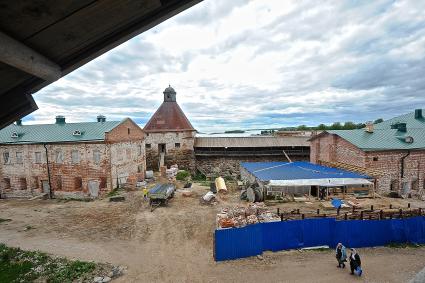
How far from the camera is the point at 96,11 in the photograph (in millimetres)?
2660

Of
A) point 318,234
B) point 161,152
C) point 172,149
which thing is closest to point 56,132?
point 161,152

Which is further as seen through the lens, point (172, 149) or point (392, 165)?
point (172, 149)

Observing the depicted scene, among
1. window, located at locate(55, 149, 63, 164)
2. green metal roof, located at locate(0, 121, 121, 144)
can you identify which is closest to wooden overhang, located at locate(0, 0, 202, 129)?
green metal roof, located at locate(0, 121, 121, 144)

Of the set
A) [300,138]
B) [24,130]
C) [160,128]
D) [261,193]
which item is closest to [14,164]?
[24,130]

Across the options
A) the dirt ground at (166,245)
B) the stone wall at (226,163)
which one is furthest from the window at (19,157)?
the stone wall at (226,163)

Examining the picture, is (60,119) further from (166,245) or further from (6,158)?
(166,245)

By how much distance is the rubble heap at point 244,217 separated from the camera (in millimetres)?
14492

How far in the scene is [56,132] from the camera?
26.3 m

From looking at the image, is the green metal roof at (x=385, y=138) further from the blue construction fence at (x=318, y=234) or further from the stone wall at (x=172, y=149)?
the stone wall at (x=172, y=149)

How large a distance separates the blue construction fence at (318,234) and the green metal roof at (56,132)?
1735 cm

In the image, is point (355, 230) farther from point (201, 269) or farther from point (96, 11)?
point (96, 11)

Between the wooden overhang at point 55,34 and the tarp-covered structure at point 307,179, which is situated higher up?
the wooden overhang at point 55,34

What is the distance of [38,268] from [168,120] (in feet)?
80.1

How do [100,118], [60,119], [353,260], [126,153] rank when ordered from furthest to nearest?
[100,118], [60,119], [126,153], [353,260]
